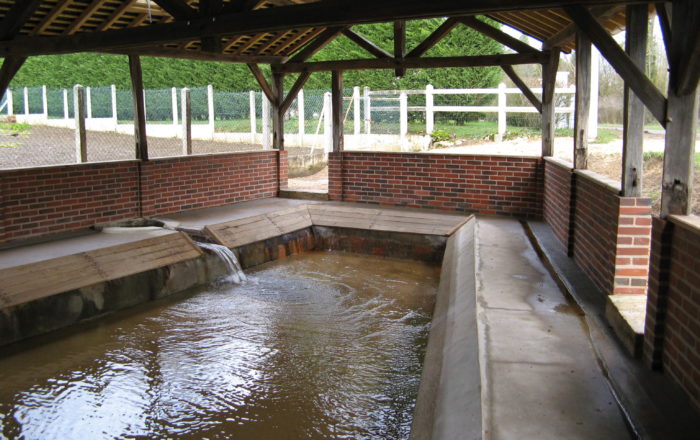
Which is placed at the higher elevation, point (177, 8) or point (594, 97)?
point (177, 8)

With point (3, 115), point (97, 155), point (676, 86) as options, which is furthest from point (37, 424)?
point (3, 115)

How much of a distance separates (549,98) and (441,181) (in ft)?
6.98

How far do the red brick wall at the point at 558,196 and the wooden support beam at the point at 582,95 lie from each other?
0.70 feet

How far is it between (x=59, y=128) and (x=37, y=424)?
16.5 metres

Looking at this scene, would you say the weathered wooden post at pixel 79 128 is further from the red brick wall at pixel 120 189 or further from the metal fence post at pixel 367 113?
the metal fence post at pixel 367 113

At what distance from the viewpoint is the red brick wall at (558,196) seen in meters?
7.16

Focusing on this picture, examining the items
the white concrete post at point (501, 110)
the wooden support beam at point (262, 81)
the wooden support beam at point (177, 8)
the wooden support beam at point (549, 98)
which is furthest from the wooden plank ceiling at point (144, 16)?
the white concrete post at point (501, 110)

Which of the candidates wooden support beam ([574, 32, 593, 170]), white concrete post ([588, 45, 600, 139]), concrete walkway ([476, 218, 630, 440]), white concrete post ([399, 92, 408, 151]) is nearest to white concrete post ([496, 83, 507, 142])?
white concrete post ([588, 45, 600, 139])

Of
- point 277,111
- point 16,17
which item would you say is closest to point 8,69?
point 16,17

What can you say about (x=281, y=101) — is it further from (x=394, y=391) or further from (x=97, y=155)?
(x=394, y=391)

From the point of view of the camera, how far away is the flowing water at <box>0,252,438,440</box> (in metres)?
4.33

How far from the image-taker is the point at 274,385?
16.2ft

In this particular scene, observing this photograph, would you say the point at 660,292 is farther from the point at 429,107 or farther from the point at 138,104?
the point at 429,107

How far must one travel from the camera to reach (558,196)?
791 cm
